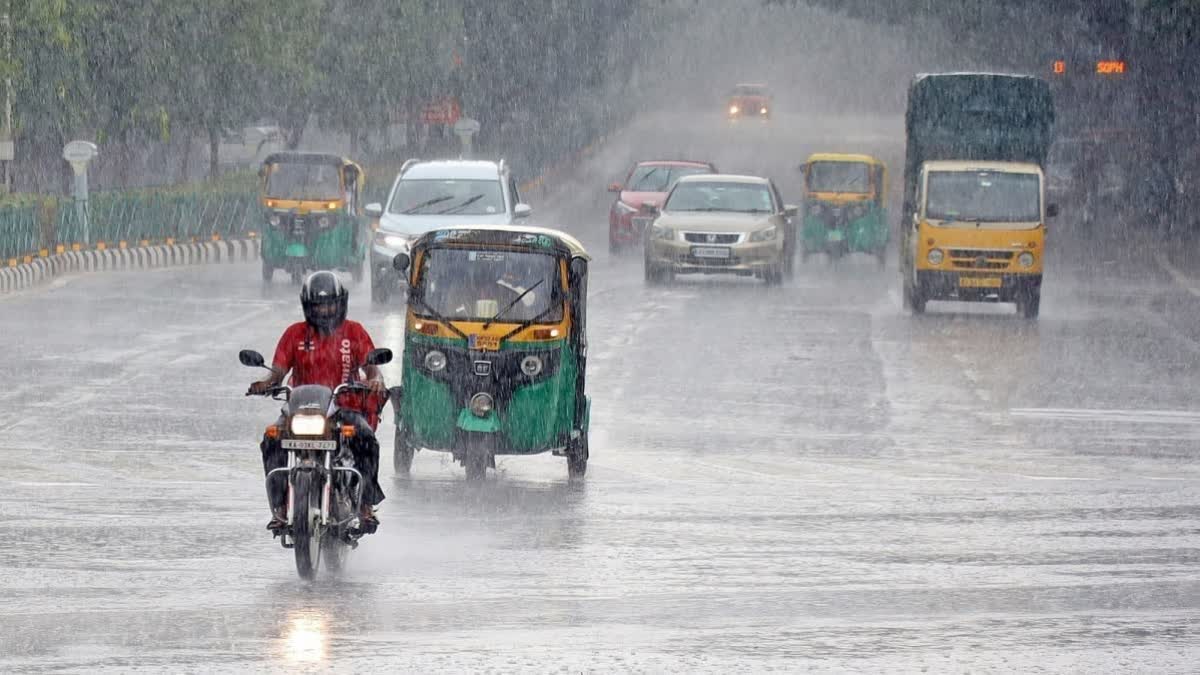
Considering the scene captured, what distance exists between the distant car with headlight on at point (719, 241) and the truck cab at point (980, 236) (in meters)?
4.64

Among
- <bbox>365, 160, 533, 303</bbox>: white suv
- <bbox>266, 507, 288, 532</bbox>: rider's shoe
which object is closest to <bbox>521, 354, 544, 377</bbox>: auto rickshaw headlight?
<bbox>266, 507, 288, 532</bbox>: rider's shoe

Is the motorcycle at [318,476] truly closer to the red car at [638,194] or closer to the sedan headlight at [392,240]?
the sedan headlight at [392,240]

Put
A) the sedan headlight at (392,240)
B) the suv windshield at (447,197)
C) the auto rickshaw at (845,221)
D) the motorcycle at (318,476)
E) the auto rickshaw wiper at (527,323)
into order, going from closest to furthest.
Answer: the motorcycle at (318,476)
the auto rickshaw wiper at (527,323)
the sedan headlight at (392,240)
the suv windshield at (447,197)
the auto rickshaw at (845,221)

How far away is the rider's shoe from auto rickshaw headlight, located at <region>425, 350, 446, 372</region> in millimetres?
3580

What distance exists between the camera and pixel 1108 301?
112 ft

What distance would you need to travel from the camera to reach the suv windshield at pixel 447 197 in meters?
31.1

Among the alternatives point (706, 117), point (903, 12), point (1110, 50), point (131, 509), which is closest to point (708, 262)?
point (131, 509)

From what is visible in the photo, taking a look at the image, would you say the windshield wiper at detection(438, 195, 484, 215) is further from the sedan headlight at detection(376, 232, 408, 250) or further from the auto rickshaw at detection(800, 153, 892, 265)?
the auto rickshaw at detection(800, 153, 892, 265)

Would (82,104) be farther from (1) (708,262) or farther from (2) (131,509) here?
(2) (131,509)

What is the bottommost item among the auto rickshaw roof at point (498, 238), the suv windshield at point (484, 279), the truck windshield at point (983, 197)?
the truck windshield at point (983, 197)

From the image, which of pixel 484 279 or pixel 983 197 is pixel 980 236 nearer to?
pixel 983 197

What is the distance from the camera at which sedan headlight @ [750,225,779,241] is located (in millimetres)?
34969

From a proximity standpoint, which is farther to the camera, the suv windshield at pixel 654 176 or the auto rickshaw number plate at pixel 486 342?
the suv windshield at pixel 654 176

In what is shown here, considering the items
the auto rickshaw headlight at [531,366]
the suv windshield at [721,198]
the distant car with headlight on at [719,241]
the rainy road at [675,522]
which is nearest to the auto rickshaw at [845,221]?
the suv windshield at [721,198]
